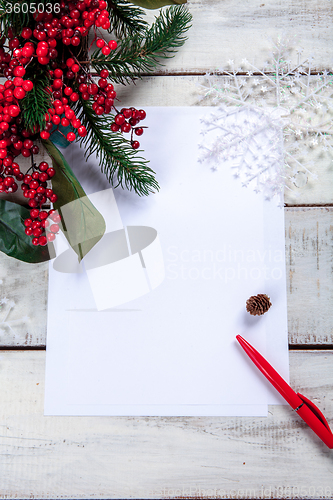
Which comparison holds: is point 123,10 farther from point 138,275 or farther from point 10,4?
point 138,275

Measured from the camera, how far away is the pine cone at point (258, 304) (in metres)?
0.48

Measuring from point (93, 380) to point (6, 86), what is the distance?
38cm

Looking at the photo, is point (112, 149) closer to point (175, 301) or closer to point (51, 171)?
point (51, 171)

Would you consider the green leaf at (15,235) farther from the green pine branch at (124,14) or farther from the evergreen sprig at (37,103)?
the green pine branch at (124,14)

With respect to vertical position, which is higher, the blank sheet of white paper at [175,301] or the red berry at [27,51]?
the red berry at [27,51]

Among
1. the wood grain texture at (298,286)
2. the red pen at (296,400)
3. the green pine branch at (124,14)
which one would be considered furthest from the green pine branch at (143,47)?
the red pen at (296,400)

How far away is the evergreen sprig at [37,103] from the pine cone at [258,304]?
0.34 meters

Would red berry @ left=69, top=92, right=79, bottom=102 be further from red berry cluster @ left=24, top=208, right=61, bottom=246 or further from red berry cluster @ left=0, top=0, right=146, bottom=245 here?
red berry cluster @ left=24, top=208, right=61, bottom=246

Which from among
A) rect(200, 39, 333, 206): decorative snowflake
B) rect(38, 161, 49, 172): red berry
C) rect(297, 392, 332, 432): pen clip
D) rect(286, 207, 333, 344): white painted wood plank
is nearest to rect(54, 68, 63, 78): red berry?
rect(38, 161, 49, 172): red berry

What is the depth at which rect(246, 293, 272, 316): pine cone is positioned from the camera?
481 millimetres

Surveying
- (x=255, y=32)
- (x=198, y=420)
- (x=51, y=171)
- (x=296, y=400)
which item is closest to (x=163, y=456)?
(x=198, y=420)

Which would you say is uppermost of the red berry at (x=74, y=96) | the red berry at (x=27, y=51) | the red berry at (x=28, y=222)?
the red berry at (x=27, y=51)

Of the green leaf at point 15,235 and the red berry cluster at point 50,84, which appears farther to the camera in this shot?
the green leaf at point 15,235

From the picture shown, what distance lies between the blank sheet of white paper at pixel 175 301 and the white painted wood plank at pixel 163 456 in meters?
0.03
